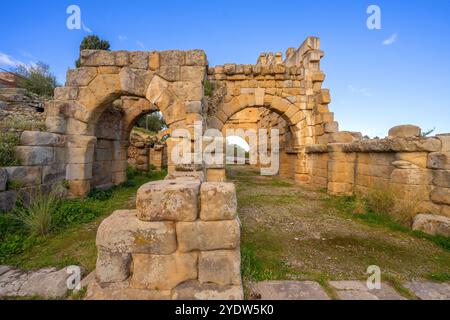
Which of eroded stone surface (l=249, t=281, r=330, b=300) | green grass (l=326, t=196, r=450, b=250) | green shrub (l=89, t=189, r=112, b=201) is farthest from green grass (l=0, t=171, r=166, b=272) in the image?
green grass (l=326, t=196, r=450, b=250)

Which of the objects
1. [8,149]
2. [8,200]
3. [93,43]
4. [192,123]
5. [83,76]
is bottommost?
[8,200]

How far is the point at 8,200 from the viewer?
3.29m

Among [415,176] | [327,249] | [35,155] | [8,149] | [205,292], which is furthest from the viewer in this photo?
[35,155]

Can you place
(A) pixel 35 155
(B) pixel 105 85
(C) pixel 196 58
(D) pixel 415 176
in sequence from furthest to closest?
1. (B) pixel 105 85
2. (C) pixel 196 58
3. (A) pixel 35 155
4. (D) pixel 415 176

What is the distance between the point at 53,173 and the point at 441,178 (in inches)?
280

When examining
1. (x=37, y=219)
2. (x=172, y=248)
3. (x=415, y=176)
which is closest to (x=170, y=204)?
(x=172, y=248)

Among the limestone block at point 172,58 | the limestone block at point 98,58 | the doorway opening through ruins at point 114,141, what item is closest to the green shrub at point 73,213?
the doorway opening through ruins at point 114,141

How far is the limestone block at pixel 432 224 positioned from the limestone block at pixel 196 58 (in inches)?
192

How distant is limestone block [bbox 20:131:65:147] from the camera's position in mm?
3828

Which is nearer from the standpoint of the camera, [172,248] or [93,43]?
[172,248]

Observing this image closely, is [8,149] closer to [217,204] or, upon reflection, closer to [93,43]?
[217,204]

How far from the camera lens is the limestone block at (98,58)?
4782 millimetres

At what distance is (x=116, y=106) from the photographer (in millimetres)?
7145

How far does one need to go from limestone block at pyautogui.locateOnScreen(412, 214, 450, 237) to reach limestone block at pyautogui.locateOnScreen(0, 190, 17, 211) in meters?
6.36
